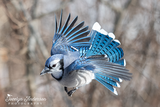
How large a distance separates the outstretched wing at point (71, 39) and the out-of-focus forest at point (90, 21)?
970 millimetres

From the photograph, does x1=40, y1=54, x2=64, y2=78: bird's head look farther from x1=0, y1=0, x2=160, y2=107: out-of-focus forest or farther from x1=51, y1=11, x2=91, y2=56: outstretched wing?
x1=0, y1=0, x2=160, y2=107: out-of-focus forest

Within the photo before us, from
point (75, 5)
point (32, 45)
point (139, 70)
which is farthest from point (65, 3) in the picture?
point (139, 70)

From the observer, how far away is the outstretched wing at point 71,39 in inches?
32.8

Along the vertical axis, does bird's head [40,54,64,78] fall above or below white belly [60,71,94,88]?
above

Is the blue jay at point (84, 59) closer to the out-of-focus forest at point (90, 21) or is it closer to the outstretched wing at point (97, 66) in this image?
the outstretched wing at point (97, 66)

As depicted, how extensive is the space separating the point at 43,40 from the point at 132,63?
1.21 m

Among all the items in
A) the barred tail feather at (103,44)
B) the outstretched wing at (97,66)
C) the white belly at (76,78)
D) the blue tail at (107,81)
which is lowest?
the blue tail at (107,81)

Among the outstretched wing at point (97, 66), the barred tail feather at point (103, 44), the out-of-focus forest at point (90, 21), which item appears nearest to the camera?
the outstretched wing at point (97, 66)

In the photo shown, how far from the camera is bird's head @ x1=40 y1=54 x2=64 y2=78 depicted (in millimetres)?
638

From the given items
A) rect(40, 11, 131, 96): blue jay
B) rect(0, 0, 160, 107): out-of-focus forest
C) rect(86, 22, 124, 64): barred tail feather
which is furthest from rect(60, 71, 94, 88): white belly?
rect(0, 0, 160, 107): out-of-focus forest

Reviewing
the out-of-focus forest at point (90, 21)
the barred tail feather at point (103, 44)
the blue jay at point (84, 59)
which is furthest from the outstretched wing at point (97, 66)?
the out-of-focus forest at point (90, 21)

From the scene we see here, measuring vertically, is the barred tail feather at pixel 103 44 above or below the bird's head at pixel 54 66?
above

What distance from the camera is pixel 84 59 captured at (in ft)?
2.23

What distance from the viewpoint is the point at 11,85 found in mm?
2127
